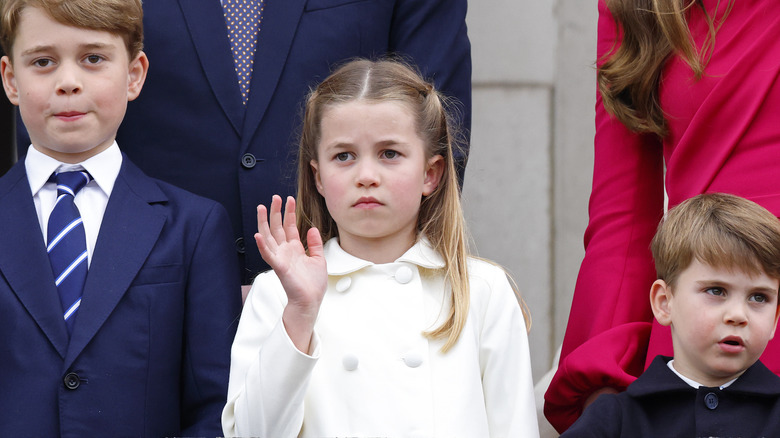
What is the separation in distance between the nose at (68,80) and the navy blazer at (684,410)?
1518 mm

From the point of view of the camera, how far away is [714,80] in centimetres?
297

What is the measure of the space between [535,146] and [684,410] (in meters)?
2.54

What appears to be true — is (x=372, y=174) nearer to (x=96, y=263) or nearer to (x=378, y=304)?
(x=378, y=304)

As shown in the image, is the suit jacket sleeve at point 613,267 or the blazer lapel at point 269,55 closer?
the suit jacket sleeve at point 613,267

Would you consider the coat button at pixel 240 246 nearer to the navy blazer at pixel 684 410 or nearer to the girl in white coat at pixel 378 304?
the girl in white coat at pixel 378 304

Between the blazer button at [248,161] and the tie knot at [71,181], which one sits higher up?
the blazer button at [248,161]

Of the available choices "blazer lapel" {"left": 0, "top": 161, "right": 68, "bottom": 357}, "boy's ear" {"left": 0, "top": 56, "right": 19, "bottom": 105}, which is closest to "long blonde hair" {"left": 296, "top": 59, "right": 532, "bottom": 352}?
"blazer lapel" {"left": 0, "top": 161, "right": 68, "bottom": 357}

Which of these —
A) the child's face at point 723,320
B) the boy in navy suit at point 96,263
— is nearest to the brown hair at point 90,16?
the boy in navy suit at point 96,263

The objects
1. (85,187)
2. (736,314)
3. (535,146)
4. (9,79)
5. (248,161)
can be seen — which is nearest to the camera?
(736,314)

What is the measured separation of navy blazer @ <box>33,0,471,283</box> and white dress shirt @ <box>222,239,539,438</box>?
488 millimetres

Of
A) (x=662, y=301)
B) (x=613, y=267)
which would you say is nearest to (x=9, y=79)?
(x=613, y=267)

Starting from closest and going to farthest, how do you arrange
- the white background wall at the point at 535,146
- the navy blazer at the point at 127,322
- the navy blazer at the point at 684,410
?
the navy blazer at the point at 684,410 → the navy blazer at the point at 127,322 → the white background wall at the point at 535,146

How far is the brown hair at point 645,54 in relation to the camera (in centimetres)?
302

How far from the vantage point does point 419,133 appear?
311 cm
